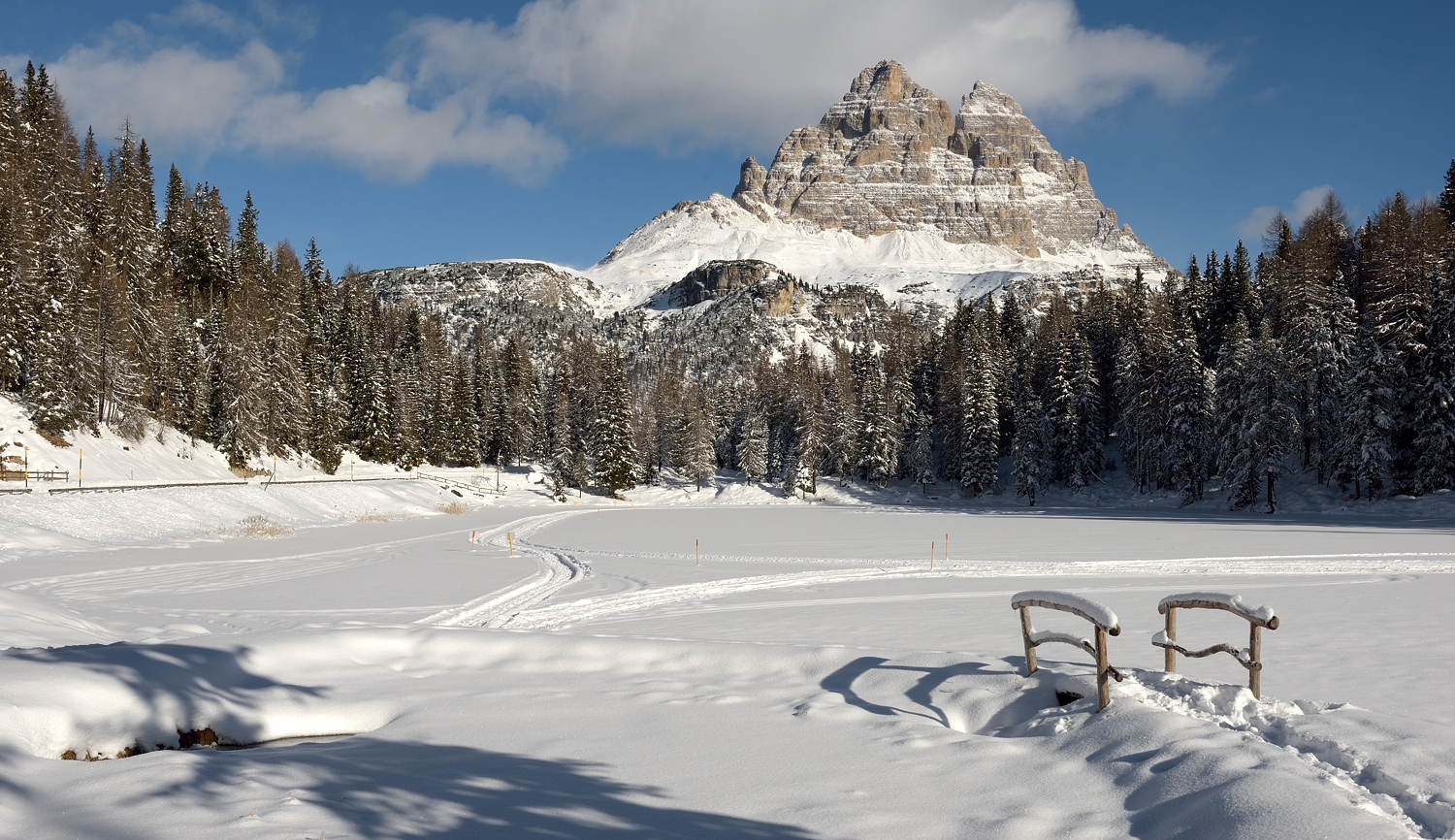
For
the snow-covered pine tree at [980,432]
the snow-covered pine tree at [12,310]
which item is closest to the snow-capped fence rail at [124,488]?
the snow-covered pine tree at [12,310]

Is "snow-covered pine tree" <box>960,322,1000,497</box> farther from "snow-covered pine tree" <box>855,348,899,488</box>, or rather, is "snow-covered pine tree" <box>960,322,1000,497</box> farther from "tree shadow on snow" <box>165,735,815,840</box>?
"tree shadow on snow" <box>165,735,815,840</box>

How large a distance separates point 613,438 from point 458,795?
63521 millimetres

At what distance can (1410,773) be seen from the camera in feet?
15.4

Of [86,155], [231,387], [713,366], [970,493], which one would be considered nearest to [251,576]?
[231,387]

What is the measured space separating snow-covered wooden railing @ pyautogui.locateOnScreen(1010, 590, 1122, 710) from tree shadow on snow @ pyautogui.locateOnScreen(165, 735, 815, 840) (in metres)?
2.90

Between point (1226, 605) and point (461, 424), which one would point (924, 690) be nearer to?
point (1226, 605)

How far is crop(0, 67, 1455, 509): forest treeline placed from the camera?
40656 millimetres

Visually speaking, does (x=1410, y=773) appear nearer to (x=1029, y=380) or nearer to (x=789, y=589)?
(x=789, y=589)

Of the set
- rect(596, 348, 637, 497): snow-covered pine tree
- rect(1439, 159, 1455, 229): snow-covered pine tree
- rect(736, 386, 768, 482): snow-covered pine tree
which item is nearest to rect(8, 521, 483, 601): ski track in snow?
rect(596, 348, 637, 497): snow-covered pine tree

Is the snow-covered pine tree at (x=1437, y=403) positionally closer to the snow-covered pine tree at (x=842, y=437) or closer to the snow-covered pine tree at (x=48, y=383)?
the snow-covered pine tree at (x=842, y=437)

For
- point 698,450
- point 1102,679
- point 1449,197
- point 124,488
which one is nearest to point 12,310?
point 124,488

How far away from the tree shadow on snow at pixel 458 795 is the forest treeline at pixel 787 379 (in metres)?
42.7

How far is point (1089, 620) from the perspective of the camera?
19.8 ft

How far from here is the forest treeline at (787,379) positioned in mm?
40656
